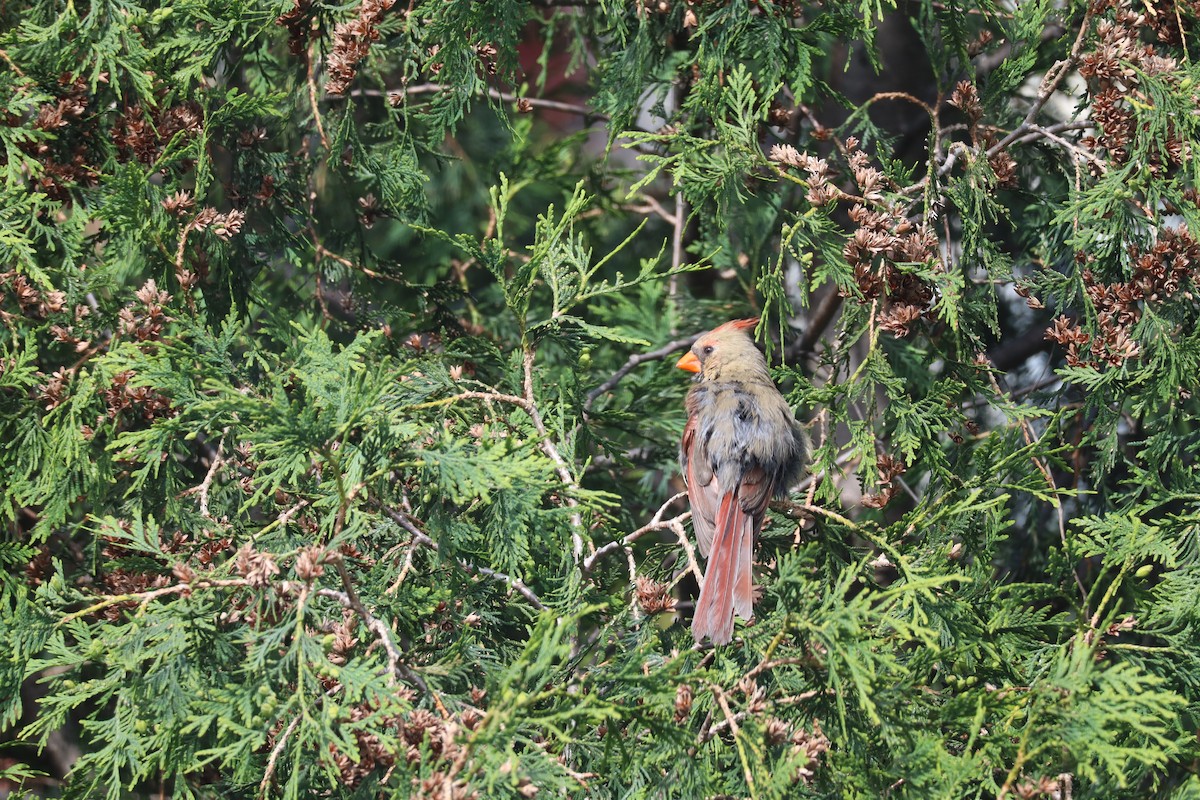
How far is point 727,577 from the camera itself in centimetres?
242

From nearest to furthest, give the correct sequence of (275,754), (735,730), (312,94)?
1. (275,754)
2. (735,730)
3. (312,94)

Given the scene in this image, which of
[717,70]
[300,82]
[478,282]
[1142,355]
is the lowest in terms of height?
[478,282]

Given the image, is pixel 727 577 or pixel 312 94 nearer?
pixel 727 577

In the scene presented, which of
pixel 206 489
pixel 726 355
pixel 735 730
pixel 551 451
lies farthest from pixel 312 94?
pixel 735 730

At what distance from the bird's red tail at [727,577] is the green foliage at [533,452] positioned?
5 centimetres

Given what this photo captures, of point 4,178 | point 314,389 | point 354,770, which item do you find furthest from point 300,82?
point 354,770

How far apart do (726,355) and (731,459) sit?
0.58 m

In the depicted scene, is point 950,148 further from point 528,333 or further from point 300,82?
point 300,82

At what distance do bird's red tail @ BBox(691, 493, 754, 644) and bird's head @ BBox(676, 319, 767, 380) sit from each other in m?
0.65

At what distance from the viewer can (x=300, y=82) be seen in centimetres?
321

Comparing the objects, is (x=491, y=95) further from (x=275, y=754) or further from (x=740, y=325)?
(x=275, y=754)

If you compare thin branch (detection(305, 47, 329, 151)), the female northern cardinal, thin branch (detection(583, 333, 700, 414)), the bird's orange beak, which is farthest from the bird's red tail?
thin branch (detection(305, 47, 329, 151))

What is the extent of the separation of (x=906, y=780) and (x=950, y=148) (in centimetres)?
153

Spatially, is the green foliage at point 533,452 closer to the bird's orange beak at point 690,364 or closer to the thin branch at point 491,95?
the thin branch at point 491,95
